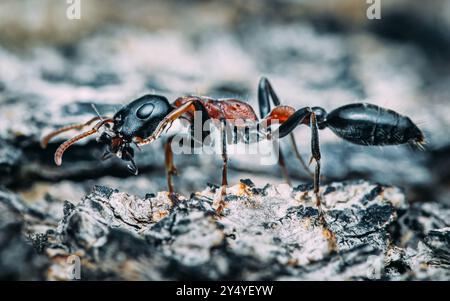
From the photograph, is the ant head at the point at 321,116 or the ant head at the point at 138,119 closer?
the ant head at the point at 138,119

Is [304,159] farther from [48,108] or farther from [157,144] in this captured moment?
[48,108]

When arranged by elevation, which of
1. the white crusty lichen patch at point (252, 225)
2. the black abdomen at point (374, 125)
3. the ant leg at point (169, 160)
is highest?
the black abdomen at point (374, 125)

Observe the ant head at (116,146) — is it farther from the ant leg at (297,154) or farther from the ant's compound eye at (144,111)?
the ant leg at (297,154)

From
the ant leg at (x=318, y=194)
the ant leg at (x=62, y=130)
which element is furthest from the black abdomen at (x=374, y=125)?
the ant leg at (x=62, y=130)

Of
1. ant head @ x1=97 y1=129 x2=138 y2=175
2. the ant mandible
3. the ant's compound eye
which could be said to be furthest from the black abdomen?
ant head @ x1=97 y1=129 x2=138 y2=175

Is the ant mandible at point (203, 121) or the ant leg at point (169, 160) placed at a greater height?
the ant mandible at point (203, 121)

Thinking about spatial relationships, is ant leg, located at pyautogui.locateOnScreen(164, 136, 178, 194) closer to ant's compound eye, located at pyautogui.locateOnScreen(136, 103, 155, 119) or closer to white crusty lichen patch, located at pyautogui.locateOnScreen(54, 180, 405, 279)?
ant's compound eye, located at pyautogui.locateOnScreen(136, 103, 155, 119)
